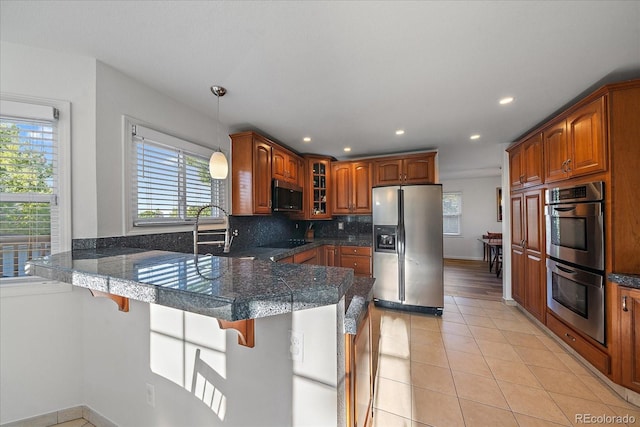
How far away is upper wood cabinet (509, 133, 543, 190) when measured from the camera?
2.71 m

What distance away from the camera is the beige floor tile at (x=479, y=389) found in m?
1.71

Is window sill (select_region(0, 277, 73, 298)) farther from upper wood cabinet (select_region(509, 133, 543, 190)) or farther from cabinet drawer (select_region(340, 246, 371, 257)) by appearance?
upper wood cabinet (select_region(509, 133, 543, 190))

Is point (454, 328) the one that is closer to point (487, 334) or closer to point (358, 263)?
point (487, 334)

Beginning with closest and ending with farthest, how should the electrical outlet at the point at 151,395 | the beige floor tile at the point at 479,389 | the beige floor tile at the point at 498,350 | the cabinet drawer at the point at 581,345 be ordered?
the electrical outlet at the point at 151,395, the beige floor tile at the point at 479,389, the cabinet drawer at the point at 581,345, the beige floor tile at the point at 498,350

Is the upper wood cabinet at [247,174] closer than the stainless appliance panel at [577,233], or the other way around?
the stainless appliance panel at [577,233]

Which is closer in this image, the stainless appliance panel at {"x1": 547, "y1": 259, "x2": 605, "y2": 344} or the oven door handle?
the stainless appliance panel at {"x1": 547, "y1": 259, "x2": 605, "y2": 344}

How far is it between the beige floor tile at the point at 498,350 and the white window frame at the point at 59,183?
3.64 metres

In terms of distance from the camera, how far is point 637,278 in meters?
1.62

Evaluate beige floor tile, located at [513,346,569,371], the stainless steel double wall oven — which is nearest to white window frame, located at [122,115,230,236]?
beige floor tile, located at [513,346,569,371]

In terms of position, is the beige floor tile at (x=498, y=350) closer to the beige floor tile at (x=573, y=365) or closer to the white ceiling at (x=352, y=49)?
the beige floor tile at (x=573, y=365)

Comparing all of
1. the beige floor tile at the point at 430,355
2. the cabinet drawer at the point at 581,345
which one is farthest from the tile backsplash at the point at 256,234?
the cabinet drawer at the point at 581,345

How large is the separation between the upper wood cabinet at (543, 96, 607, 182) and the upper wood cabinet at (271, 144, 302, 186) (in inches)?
126

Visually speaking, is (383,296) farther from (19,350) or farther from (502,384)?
→ (19,350)

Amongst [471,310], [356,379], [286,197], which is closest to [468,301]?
[471,310]
